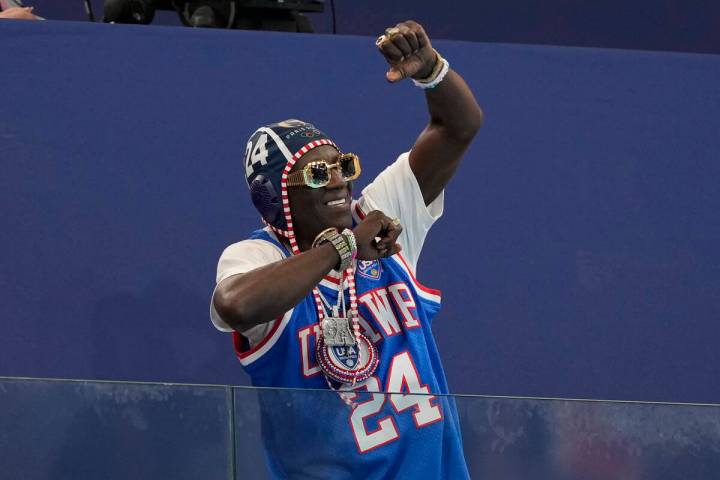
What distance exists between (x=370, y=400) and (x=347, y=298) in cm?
33

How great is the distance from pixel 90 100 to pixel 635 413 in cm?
148

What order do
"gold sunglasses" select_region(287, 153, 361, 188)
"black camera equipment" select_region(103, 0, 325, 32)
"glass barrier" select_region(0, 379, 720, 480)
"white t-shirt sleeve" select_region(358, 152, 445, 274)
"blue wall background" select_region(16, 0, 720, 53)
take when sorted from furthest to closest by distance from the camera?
Answer: 1. "blue wall background" select_region(16, 0, 720, 53)
2. "black camera equipment" select_region(103, 0, 325, 32)
3. "white t-shirt sleeve" select_region(358, 152, 445, 274)
4. "gold sunglasses" select_region(287, 153, 361, 188)
5. "glass barrier" select_region(0, 379, 720, 480)

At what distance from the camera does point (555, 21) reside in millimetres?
3273

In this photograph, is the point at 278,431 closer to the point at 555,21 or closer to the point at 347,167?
the point at 347,167

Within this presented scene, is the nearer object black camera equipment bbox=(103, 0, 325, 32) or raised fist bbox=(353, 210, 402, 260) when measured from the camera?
raised fist bbox=(353, 210, 402, 260)

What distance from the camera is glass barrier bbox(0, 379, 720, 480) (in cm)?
136

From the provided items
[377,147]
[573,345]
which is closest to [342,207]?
[377,147]

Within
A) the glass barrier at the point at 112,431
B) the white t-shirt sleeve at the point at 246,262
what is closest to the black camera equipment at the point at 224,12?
the white t-shirt sleeve at the point at 246,262

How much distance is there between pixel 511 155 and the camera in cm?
258

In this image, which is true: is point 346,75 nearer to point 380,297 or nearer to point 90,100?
point 90,100

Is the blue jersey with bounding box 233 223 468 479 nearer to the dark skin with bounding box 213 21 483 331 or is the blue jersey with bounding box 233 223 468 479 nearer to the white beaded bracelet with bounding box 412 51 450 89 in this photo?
the dark skin with bounding box 213 21 483 331

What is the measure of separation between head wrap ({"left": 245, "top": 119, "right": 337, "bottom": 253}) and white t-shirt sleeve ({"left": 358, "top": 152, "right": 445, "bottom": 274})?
0.37 feet

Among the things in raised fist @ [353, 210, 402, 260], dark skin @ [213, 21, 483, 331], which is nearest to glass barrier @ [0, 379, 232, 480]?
dark skin @ [213, 21, 483, 331]

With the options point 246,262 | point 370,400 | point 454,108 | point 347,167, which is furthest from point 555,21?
point 370,400
